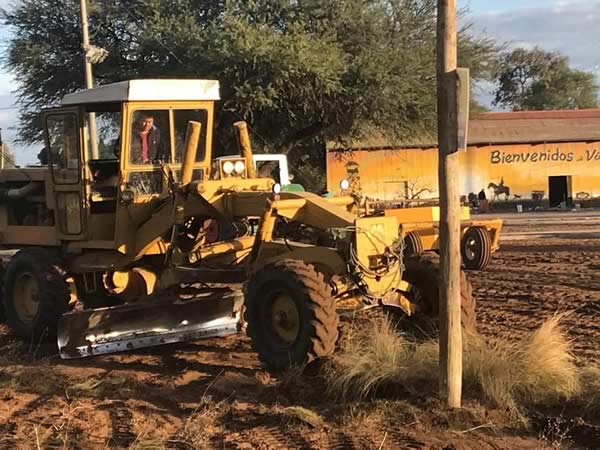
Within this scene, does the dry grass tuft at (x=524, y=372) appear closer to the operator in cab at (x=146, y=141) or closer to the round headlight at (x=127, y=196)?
the round headlight at (x=127, y=196)

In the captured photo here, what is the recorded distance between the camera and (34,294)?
406 inches

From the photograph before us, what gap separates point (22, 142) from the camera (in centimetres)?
3008

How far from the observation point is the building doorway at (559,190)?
43312mm

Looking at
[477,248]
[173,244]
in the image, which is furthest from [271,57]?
[173,244]

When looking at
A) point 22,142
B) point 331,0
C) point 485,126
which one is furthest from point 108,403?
point 485,126

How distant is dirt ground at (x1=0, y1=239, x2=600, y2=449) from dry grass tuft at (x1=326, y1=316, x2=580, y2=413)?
211 mm

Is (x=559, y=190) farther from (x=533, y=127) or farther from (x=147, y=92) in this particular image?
(x=147, y=92)

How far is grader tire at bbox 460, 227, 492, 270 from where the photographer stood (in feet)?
48.3

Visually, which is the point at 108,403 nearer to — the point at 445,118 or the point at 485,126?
the point at 445,118

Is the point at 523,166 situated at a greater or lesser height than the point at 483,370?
greater

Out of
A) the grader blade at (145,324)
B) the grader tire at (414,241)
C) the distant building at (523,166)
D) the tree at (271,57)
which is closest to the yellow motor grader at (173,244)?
the grader blade at (145,324)

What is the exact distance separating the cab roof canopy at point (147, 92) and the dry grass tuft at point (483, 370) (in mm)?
3920

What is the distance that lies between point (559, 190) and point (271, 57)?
79.0 ft

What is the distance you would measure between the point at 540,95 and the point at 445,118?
69.1 meters
